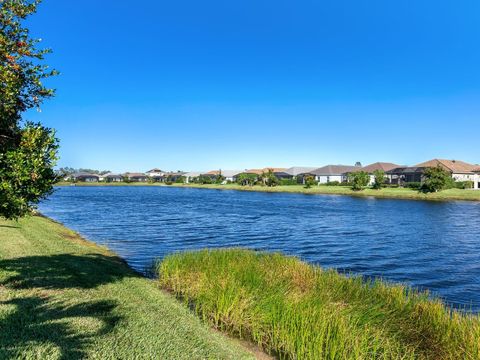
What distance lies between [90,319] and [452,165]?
13475 cm

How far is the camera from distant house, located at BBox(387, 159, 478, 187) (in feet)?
383

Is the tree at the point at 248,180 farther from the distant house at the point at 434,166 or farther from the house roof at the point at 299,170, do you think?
the distant house at the point at 434,166

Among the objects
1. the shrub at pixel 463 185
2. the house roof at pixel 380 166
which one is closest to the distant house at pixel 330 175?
the house roof at pixel 380 166

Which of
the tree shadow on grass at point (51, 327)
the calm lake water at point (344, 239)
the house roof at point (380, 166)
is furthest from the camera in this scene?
the house roof at point (380, 166)

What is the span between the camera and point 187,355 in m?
8.25

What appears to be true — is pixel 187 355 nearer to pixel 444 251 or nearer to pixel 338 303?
pixel 338 303

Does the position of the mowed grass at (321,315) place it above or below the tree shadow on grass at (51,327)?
below

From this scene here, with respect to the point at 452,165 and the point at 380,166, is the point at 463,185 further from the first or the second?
the point at 380,166

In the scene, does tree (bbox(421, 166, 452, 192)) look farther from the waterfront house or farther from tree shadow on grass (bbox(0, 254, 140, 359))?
tree shadow on grass (bbox(0, 254, 140, 359))

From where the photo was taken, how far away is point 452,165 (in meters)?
122

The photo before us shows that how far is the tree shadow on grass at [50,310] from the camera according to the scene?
25.1 feet

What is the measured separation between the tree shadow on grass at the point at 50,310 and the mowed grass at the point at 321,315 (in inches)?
128

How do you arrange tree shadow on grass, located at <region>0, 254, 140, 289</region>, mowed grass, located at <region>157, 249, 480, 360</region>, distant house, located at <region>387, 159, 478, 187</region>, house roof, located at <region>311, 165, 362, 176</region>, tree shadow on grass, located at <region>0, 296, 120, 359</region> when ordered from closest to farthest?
1. tree shadow on grass, located at <region>0, 296, 120, 359</region>
2. mowed grass, located at <region>157, 249, 480, 360</region>
3. tree shadow on grass, located at <region>0, 254, 140, 289</region>
4. distant house, located at <region>387, 159, 478, 187</region>
5. house roof, located at <region>311, 165, 362, 176</region>

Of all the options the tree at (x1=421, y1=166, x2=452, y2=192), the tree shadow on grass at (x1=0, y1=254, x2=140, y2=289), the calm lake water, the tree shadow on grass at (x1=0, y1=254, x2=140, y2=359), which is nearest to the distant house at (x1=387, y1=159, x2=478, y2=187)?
the tree at (x1=421, y1=166, x2=452, y2=192)
